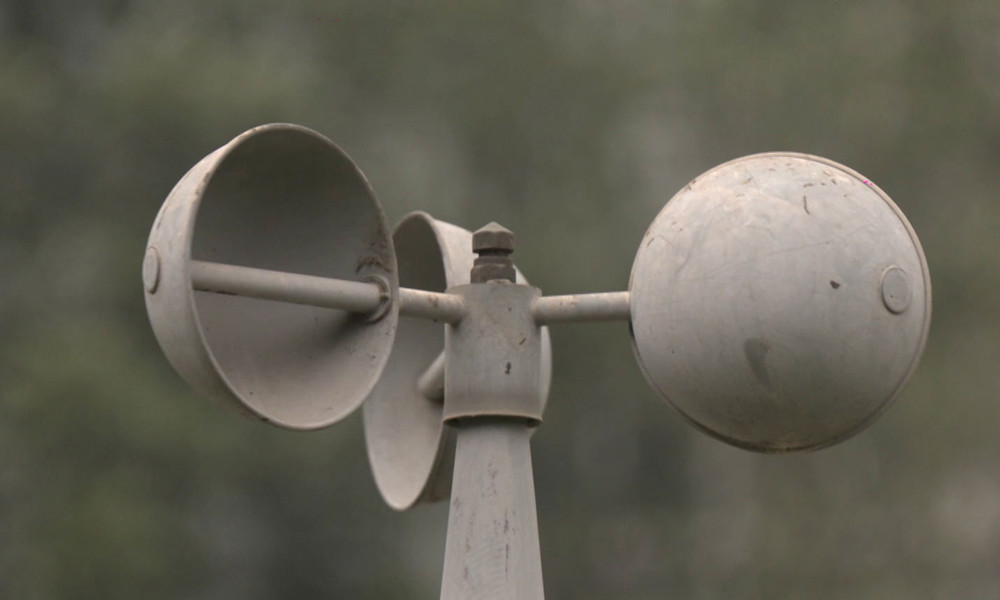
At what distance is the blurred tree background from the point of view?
13.4 m

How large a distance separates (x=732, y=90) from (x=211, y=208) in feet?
36.4

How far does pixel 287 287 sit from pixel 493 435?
0.69 m

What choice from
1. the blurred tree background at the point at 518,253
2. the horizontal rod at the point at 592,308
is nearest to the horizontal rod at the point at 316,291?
the horizontal rod at the point at 592,308

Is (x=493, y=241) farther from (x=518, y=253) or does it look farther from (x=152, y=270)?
(x=518, y=253)

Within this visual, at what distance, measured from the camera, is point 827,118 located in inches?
621

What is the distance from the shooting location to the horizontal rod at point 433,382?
241 inches

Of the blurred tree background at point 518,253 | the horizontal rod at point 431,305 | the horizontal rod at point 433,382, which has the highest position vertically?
the blurred tree background at point 518,253

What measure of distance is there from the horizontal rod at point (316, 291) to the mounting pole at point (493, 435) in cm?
9

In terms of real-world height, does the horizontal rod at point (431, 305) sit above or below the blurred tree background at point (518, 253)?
below

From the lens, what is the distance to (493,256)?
564 centimetres

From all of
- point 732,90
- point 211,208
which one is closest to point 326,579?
point 732,90

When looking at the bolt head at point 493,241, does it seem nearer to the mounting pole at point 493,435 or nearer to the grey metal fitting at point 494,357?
the mounting pole at point 493,435

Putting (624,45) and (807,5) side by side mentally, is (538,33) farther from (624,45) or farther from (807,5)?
(807,5)

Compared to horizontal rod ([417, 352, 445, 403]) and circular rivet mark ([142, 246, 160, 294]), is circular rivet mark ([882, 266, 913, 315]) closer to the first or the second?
horizontal rod ([417, 352, 445, 403])
